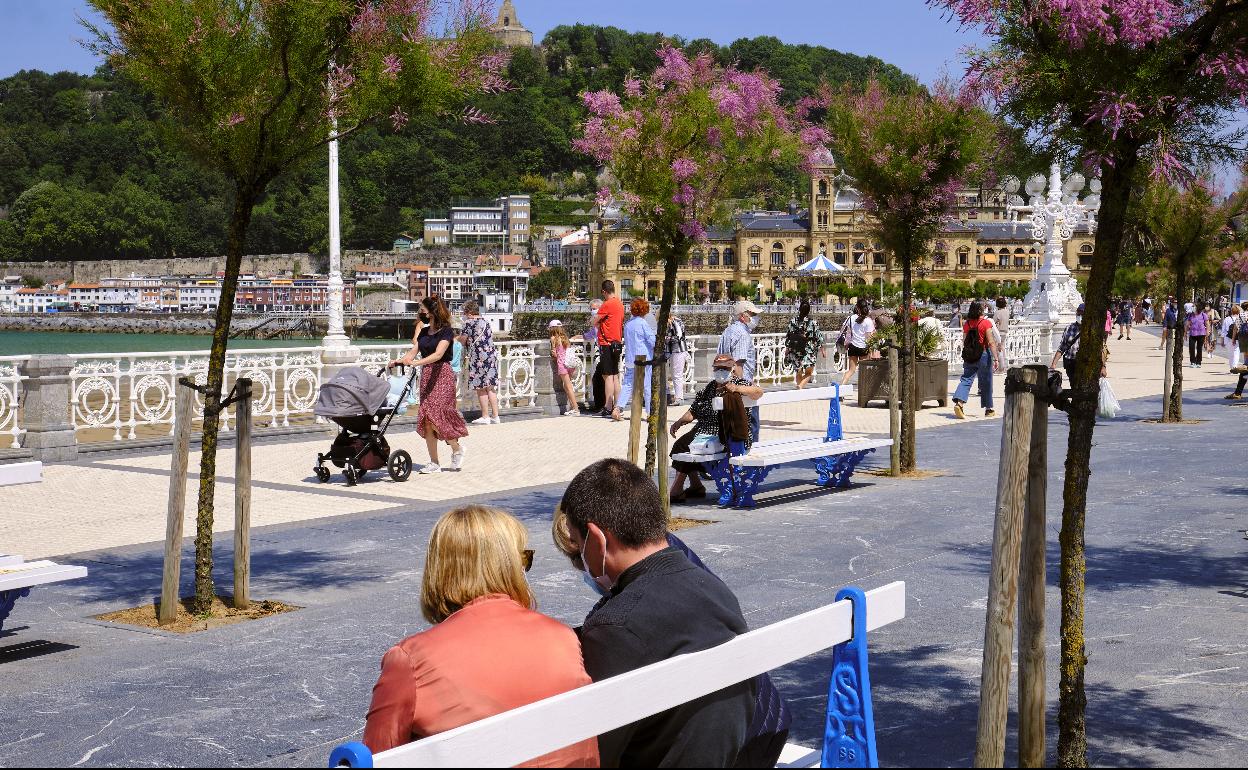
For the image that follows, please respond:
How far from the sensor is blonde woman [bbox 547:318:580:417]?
1964 cm

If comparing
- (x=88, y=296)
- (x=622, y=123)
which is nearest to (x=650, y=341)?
(x=622, y=123)

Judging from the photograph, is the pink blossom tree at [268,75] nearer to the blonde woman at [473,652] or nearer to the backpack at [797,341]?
the blonde woman at [473,652]

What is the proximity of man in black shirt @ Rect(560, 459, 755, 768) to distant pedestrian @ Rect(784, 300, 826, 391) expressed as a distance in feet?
68.7

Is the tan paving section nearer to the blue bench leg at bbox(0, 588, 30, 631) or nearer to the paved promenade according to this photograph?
the paved promenade

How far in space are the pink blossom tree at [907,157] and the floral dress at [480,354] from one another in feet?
20.4

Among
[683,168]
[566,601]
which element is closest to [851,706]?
[566,601]

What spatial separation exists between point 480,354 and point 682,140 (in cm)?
853

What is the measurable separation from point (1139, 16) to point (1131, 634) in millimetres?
3324

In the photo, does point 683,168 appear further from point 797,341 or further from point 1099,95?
point 797,341

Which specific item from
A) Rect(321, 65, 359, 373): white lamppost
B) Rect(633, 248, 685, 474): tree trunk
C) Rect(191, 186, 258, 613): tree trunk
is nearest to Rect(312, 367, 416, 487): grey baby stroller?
Rect(633, 248, 685, 474): tree trunk

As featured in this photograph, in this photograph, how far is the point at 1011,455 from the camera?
3.90 metres

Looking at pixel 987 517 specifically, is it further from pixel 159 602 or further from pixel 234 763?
pixel 234 763

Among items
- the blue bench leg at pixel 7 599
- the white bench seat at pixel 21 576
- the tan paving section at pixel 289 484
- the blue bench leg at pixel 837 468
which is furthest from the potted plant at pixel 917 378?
the blue bench leg at pixel 7 599

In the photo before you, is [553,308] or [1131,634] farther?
[553,308]
